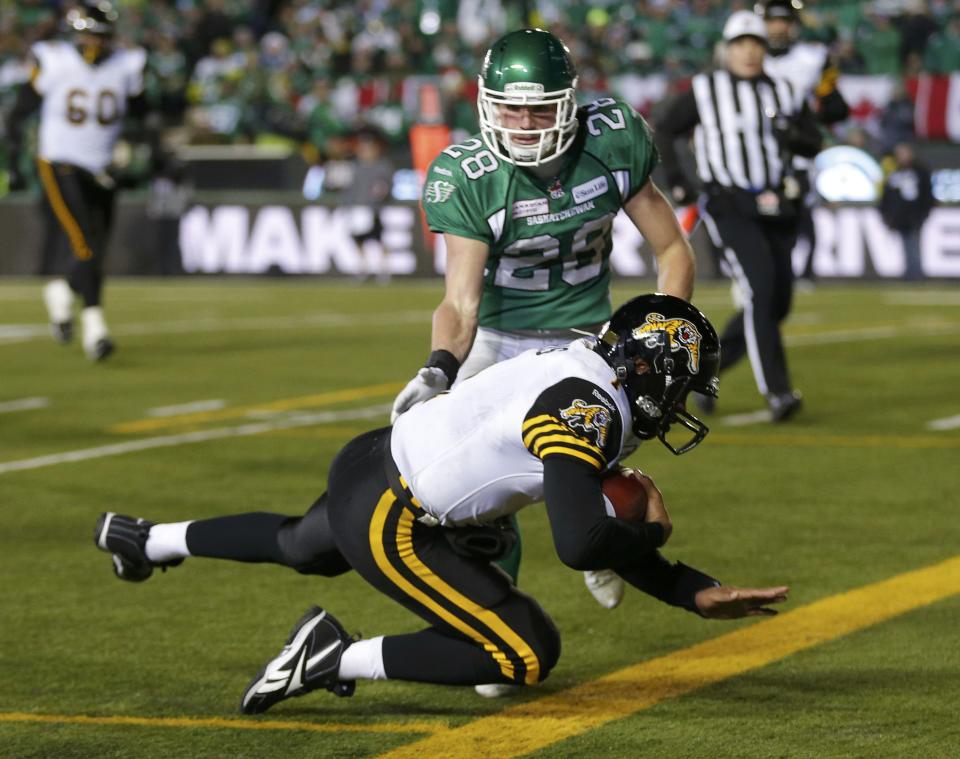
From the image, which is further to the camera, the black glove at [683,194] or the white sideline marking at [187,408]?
the white sideline marking at [187,408]

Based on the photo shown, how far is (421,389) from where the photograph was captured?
425 centimetres

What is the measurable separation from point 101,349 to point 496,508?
7.79 m

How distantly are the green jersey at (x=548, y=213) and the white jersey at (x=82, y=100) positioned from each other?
7189mm

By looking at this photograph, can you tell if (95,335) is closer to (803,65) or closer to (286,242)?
(803,65)

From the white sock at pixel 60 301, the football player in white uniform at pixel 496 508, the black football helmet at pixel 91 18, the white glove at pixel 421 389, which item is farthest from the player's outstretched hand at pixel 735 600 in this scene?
the white sock at pixel 60 301

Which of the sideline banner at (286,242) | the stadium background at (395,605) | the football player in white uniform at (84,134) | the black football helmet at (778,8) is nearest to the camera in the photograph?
the stadium background at (395,605)

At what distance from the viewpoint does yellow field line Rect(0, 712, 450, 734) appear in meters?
3.89

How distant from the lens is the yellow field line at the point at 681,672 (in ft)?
12.4

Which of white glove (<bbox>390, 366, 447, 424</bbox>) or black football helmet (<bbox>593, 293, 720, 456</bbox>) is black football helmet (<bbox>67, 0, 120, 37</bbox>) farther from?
black football helmet (<bbox>593, 293, 720, 456</bbox>)

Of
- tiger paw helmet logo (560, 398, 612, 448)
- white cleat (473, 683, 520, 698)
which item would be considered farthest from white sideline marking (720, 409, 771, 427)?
tiger paw helmet logo (560, 398, 612, 448)

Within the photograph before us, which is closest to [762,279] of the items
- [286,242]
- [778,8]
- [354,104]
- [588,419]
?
[778,8]

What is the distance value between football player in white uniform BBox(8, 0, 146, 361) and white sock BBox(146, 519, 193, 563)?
22.8ft

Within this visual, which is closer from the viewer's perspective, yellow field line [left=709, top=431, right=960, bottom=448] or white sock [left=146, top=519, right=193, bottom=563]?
white sock [left=146, top=519, right=193, bottom=563]

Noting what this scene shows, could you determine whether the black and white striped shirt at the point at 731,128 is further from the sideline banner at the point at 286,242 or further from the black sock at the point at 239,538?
the sideline banner at the point at 286,242
